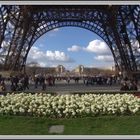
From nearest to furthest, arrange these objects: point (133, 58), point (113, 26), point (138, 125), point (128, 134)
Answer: point (128, 134) → point (138, 125) → point (113, 26) → point (133, 58)

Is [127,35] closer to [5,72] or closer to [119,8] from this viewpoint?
[119,8]

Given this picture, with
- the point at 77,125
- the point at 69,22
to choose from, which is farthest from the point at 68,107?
the point at 69,22

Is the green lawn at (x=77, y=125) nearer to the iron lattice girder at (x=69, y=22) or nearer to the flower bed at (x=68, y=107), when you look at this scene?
the flower bed at (x=68, y=107)

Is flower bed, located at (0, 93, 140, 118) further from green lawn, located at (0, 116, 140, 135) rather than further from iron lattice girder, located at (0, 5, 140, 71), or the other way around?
iron lattice girder, located at (0, 5, 140, 71)

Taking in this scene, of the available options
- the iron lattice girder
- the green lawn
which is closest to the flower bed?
the green lawn

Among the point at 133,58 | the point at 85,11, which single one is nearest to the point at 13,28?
the point at 85,11

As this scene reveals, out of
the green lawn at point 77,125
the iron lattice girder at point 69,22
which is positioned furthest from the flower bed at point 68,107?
the iron lattice girder at point 69,22

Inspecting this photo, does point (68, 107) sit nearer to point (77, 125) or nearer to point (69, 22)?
point (77, 125)
